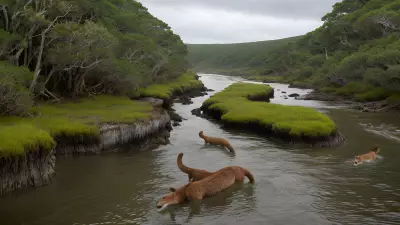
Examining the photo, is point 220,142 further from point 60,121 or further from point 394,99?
point 394,99

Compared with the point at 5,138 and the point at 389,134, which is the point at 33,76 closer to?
the point at 5,138

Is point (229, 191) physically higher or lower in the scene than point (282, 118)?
lower

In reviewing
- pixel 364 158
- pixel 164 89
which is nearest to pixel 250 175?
pixel 364 158

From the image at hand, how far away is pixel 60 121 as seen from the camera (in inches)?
859

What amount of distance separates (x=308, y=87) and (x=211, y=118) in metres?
56.1

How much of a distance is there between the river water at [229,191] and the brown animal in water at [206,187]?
0.97ft

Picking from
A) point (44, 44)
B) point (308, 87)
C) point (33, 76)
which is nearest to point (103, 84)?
point (44, 44)

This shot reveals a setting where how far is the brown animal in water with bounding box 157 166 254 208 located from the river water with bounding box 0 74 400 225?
294mm

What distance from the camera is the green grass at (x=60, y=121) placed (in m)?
15.1

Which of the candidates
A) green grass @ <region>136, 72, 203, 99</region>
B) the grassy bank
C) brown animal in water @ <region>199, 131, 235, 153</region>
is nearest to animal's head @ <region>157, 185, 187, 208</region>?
brown animal in water @ <region>199, 131, 235, 153</region>

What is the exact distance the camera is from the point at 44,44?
2897 cm

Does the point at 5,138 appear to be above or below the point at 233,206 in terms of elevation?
above

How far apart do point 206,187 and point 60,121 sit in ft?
37.5

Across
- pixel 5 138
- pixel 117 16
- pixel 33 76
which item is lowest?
pixel 5 138
